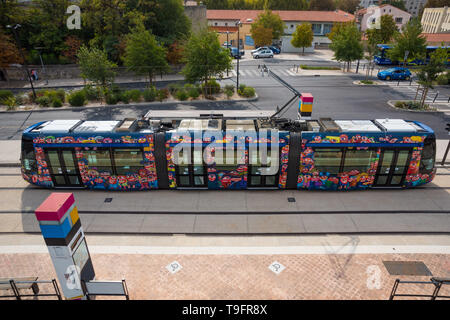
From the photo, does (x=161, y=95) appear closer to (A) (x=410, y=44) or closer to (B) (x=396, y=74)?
(B) (x=396, y=74)

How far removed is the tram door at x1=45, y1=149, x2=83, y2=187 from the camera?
13.0 meters

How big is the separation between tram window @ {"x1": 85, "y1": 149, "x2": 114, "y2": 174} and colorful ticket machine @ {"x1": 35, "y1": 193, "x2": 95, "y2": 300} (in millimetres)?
5017

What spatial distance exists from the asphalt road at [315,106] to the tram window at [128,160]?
517 inches

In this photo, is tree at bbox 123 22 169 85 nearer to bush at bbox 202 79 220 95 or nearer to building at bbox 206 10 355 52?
bush at bbox 202 79 220 95

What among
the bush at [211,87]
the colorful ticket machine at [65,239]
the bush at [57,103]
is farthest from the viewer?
the bush at [211,87]

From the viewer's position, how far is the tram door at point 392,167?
12.8 meters

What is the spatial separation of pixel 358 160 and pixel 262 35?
4607cm

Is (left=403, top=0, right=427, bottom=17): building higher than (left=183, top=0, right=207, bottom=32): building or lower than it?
higher

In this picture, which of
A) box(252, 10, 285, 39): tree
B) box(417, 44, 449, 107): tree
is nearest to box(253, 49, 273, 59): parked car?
box(252, 10, 285, 39): tree

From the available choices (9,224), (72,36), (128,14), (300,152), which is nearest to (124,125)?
(9,224)

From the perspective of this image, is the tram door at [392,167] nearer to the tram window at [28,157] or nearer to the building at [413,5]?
the tram window at [28,157]

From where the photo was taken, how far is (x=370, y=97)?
3011 cm

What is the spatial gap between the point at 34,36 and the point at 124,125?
3693cm

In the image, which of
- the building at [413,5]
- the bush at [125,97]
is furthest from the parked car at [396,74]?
the building at [413,5]
